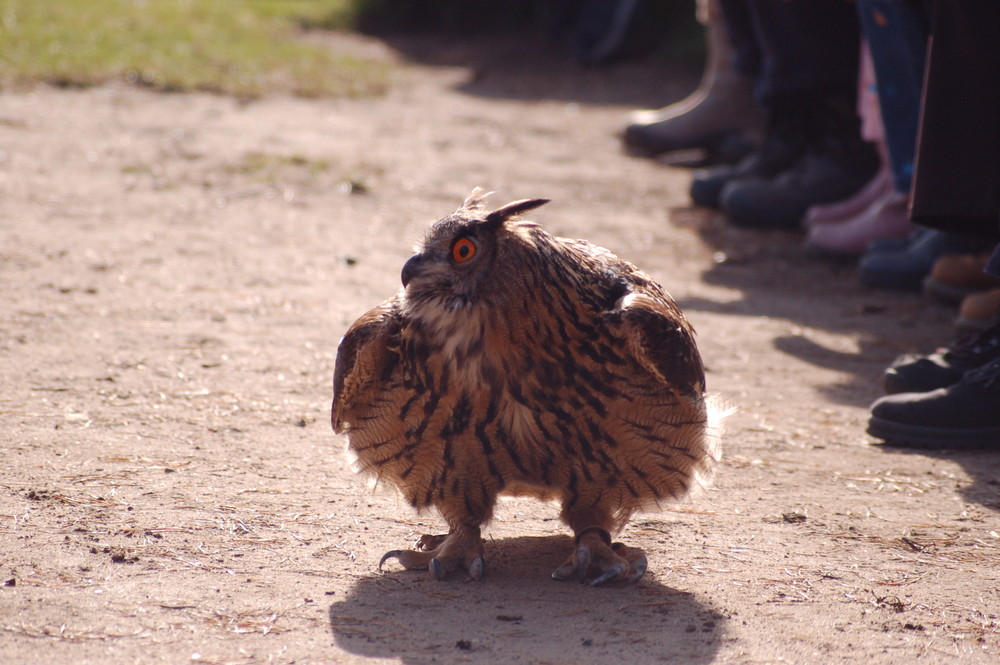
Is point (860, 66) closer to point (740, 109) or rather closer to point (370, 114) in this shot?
point (740, 109)

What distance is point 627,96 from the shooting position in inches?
442

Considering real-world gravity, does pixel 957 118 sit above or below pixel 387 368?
above

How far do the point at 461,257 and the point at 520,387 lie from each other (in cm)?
34

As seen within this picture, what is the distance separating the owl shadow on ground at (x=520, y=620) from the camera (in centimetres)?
248

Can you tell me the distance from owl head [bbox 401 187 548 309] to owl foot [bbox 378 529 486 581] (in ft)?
2.01

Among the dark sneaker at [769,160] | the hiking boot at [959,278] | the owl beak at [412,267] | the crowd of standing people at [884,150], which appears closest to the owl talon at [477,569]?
the owl beak at [412,267]

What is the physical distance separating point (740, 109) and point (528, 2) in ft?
23.7

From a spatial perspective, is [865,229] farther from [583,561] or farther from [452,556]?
[452,556]

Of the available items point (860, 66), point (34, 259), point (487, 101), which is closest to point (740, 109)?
point (860, 66)

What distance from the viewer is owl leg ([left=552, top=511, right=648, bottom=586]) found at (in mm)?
2867

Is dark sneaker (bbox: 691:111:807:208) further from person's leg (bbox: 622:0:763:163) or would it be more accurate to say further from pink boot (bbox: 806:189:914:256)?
person's leg (bbox: 622:0:763:163)

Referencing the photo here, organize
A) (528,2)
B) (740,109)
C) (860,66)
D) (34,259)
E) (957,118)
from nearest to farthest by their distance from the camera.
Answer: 1. (957,118)
2. (34,259)
3. (860,66)
4. (740,109)
5. (528,2)

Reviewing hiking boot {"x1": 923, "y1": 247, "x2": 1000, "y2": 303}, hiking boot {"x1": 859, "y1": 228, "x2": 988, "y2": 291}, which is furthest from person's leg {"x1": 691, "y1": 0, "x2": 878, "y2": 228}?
hiking boot {"x1": 923, "y1": 247, "x2": 1000, "y2": 303}

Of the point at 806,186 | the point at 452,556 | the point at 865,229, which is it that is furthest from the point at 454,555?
the point at 806,186
